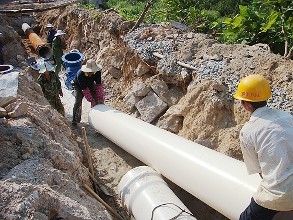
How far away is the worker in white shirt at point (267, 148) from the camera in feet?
9.47

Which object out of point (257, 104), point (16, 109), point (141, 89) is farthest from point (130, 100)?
point (257, 104)

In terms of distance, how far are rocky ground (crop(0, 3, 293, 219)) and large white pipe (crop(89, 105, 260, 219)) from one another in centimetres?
52

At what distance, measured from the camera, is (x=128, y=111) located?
25.3 feet

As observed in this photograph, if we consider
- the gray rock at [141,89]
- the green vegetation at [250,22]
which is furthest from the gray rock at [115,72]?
the green vegetation at [250,22]

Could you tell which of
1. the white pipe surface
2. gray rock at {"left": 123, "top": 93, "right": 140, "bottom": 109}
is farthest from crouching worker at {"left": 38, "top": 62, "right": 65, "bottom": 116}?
the white pipe surface

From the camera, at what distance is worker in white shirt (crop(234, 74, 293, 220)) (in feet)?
9.47

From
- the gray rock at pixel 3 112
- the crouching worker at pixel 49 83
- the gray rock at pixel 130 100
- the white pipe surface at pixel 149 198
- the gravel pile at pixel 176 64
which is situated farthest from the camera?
the gray rock at pixel 130 100

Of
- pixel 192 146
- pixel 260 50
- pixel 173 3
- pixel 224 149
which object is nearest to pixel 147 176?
pixel 192 146

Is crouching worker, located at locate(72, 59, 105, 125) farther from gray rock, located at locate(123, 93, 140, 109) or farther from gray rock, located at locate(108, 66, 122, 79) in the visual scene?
gray rock, located at locate(108, 66, 122, 79)

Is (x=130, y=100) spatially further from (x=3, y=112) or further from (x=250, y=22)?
(x=3, y=112)

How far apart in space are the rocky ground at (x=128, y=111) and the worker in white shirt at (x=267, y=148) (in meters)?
1.63

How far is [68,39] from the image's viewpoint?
13328 millimetres

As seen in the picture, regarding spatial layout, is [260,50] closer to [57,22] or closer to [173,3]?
[173,3]

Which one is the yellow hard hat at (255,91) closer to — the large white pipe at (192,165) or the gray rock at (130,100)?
the large white pipe at (192,165)
